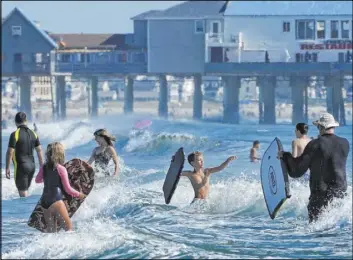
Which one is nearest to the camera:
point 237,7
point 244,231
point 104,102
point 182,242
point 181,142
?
point 182,242

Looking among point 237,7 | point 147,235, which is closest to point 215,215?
point 147,235

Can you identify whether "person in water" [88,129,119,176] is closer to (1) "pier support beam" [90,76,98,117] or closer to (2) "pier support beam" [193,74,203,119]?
(2) "pier support beam" [193,74,203,119]

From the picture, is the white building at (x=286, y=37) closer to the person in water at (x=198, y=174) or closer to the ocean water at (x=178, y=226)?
the ocean water at (x=178, y=226)

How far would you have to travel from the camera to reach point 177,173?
47.2 feet

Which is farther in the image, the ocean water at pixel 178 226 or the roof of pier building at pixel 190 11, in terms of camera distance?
the roof of pier building at pixel 190 11

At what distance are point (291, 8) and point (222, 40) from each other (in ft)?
15.1

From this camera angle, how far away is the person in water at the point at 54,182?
462 inches

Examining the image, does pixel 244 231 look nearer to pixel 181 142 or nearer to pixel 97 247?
pixel 97 247

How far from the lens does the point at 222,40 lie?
226ft

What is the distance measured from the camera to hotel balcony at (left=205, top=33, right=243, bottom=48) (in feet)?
223

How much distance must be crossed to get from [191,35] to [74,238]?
57.1 meters

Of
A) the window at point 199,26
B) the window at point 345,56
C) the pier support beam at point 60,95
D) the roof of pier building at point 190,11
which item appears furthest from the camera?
the pier support beam at point 60,95

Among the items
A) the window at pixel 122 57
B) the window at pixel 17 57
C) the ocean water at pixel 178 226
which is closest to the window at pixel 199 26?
the window at pixel 122 57

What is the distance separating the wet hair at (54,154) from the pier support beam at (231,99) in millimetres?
56539
